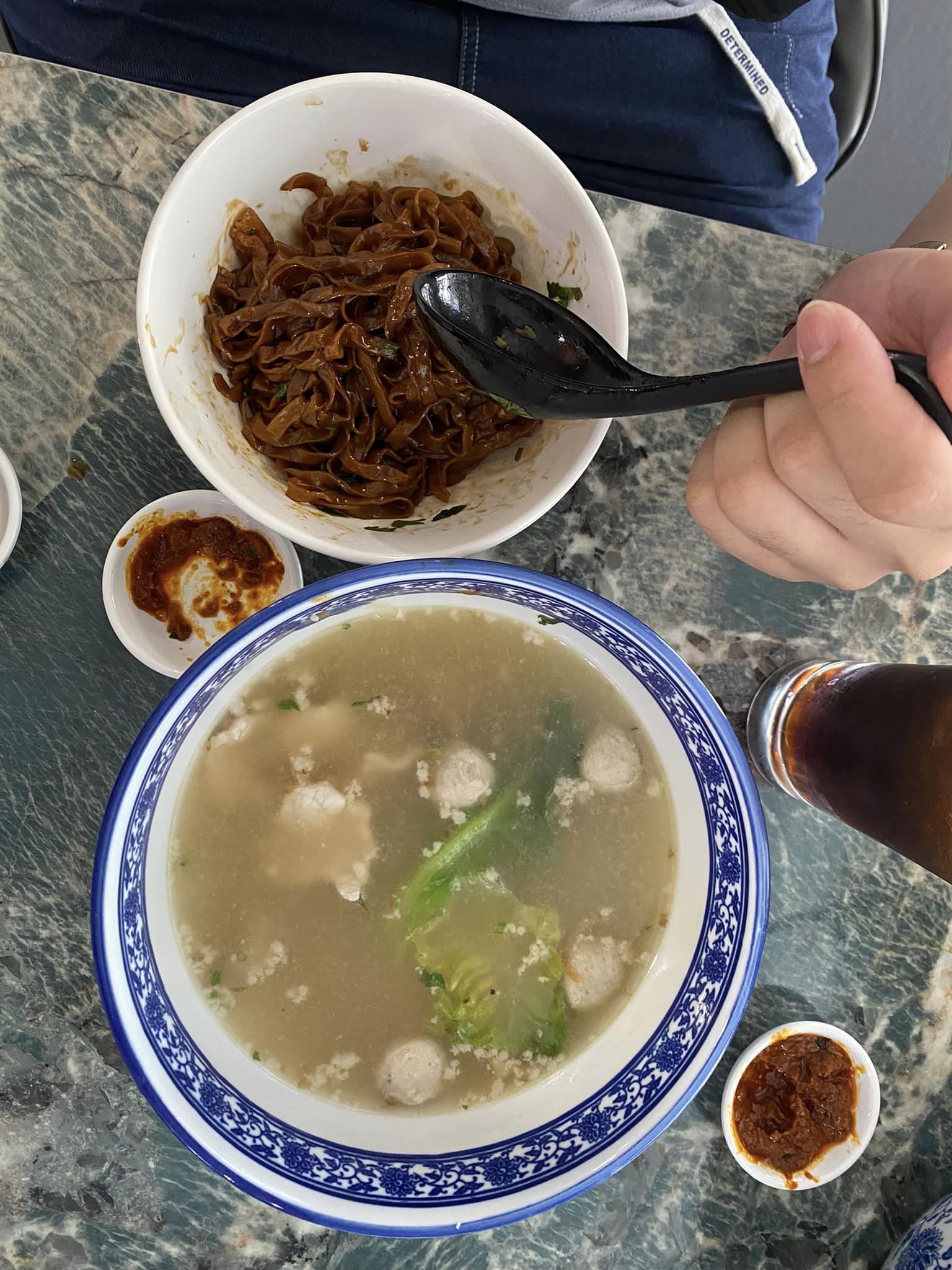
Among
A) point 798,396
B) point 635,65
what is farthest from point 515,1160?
point 635,65

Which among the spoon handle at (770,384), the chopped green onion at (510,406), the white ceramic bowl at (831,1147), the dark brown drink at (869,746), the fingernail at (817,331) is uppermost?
the fingernail at (817,331)

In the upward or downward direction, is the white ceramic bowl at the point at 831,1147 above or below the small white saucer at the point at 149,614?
below

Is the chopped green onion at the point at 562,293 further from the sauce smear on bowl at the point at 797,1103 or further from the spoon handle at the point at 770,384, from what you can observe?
the sauce smear on bowl at the point at 797,1103

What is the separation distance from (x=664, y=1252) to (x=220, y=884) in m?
0.99

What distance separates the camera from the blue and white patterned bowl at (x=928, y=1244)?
1.41m

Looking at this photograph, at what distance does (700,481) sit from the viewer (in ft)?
4.10

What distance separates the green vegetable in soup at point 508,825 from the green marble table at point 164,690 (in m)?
0.27

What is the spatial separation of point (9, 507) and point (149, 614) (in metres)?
0.27

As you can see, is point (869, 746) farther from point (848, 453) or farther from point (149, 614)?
point (149, 614)

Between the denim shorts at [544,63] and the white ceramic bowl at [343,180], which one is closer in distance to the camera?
the white ceramic bowl at [343,180]

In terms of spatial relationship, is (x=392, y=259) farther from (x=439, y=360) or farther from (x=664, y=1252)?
(x=664, y=1252)

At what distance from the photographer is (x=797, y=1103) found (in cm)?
150

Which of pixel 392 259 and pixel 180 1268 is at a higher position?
pixel 392 259

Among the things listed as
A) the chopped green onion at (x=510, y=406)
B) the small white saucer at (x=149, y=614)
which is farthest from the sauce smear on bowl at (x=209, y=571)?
the chopped green onion at (x=510, y=406)
